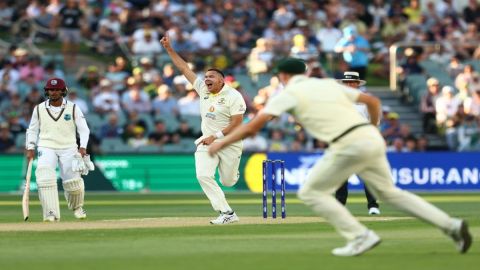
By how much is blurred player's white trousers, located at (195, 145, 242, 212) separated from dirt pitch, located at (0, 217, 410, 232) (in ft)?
1.23

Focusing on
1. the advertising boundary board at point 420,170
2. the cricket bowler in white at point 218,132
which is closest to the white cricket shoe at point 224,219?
the cricket bowler in white at point 218,132

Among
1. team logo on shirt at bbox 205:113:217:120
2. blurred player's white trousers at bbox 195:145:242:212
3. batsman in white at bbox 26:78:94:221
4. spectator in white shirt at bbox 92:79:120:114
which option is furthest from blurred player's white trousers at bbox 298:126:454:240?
spectator in white shirt at bbox 92:79:120:114

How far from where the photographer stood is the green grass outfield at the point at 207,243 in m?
11.9

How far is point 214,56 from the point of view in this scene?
3503 centimetres

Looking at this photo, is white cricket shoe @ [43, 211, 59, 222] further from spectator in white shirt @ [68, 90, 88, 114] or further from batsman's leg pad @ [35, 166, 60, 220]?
spectator in white shirt @ [68, 90, 88, 114]

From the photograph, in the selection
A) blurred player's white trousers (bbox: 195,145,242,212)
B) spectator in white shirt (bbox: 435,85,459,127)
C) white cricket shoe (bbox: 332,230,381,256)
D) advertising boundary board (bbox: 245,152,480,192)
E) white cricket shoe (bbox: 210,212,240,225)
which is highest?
spectator in white shirt (bbox: 435,85,459,127)

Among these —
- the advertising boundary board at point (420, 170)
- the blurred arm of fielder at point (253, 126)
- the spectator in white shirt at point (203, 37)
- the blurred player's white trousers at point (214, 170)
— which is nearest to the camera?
the blurred arm of fielder at point (253, 126)

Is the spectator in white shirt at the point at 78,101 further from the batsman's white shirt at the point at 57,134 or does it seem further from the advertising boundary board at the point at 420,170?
the batsman's white shirt at the point at 57,134

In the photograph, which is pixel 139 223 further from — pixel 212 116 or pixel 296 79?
pixel 296 79

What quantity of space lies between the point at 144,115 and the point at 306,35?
596cm

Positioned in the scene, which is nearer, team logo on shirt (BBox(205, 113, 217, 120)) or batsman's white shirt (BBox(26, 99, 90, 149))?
team logo on shirt (BBox(205, 113, 217, 120))

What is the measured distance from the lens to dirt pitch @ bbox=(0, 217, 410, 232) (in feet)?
56.9

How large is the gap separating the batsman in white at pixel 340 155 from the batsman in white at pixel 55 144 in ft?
23.5

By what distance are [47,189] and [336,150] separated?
7663mm
